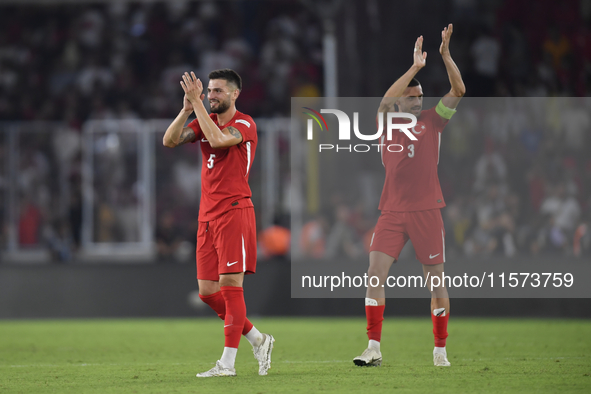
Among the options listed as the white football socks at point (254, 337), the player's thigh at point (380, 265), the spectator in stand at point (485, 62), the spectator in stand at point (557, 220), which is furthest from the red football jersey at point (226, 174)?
the spectator in stand at point (485, 62)

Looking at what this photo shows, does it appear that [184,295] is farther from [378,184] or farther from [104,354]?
[104,354]

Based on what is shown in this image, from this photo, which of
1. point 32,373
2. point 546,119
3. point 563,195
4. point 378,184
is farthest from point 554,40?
point 32,373

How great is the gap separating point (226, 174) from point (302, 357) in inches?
89.7

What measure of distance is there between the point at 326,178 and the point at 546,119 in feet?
11.3

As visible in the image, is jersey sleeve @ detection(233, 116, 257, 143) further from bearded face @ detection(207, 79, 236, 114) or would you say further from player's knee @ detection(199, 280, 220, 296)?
player's knee @ detection(199, 280, 220, 296)

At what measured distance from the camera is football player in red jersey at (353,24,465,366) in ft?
22.0

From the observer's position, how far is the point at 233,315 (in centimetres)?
608

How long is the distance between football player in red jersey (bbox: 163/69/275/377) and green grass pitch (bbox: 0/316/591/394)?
36 centimetres

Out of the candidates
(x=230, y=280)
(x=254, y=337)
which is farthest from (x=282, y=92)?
(x=230, y=280)

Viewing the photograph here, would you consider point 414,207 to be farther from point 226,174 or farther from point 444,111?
point 226,174

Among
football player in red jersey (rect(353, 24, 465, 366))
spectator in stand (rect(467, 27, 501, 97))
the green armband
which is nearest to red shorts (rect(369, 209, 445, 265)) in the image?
football player in red jersey (rect(353, 24, 465, 366))

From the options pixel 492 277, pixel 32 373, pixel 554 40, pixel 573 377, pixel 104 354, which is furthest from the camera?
pixel 554 40

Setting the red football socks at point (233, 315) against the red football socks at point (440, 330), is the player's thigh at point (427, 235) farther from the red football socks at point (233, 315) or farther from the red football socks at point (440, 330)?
the red football socks at point (233, 315)

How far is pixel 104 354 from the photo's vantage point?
8125mm
